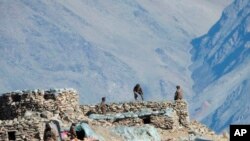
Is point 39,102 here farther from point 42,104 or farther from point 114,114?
point 114,114

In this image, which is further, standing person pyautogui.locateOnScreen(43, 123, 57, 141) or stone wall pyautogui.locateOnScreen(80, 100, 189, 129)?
stone wall pyautogui.locateOnScreen(80, 100, 189, 129)

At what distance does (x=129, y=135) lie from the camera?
45781mm

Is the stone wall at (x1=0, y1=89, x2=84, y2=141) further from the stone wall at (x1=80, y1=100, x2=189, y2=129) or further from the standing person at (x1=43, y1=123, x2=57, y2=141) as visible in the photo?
the standing person at (x1=43, y1=123, x2=57, y2=141)

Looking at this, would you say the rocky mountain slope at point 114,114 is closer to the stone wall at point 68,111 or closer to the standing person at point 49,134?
the stone wall at point 68,111

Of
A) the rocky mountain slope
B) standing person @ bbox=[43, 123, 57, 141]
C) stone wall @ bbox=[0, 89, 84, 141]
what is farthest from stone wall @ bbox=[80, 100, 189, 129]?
standing person @ bbox=[43, 123, 57, 141]

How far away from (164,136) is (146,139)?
646cm

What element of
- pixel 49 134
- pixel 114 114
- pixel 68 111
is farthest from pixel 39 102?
pixel 49 134

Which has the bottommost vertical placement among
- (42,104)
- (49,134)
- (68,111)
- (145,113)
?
(49,134)

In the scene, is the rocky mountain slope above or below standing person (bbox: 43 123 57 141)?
above

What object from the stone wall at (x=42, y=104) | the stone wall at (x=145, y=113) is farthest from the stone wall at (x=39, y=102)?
the stone wall at (x=145, y=113)

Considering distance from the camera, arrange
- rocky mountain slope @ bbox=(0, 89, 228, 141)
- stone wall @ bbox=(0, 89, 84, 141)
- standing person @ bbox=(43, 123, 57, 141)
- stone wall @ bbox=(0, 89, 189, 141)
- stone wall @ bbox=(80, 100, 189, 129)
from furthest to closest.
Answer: stone wall @ bbox=(80, 100, 189, 129)
stone wall @ bbox=(0, 89, 189, 141)
stone wall @ bbox=(0, 89, 84, 141)
rocky mountain slope @ bbox=(0, 89, 228, 141)
standing person @ bbox=(43, 123, 57, 141)

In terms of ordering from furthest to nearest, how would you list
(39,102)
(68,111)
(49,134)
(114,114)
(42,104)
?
(114,114)
(39,102)
(42,104)
(68,111)
(49,134)

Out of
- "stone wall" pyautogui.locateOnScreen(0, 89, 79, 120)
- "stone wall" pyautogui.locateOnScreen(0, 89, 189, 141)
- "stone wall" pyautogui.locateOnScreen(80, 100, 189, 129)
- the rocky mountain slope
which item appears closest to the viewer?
the rocky mountain slope

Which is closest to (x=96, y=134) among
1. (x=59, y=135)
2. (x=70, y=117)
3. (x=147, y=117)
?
(x=59, y=135)
